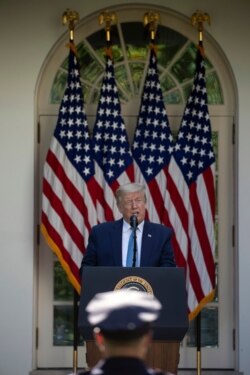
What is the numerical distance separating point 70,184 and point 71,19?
4.32 feet

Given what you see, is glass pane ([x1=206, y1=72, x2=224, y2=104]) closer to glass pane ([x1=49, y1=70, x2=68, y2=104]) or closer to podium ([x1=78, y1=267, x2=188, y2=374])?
glass pane ([x1=49, y1=70, x2=68, y2=104])

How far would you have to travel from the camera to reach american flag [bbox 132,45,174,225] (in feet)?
25.7

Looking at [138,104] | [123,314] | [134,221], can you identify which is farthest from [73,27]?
[123,314]

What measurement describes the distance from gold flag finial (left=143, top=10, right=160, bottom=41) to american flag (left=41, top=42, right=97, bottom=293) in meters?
0.63

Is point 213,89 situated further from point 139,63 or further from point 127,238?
point 127,238

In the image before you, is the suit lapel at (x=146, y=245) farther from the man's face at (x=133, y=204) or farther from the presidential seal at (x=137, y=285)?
the presidential seal at (x=137, y=285)

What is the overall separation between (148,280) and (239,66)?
3.04m

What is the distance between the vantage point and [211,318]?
798cm

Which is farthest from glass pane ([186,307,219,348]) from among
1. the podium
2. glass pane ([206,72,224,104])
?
the podium

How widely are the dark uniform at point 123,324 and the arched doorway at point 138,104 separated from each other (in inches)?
204

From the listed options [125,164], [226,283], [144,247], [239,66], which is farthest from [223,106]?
[144,247]

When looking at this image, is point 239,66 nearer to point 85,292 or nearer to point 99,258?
point 99,258

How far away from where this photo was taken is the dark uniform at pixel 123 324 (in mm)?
2764

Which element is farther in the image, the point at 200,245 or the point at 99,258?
the point at 200,245
